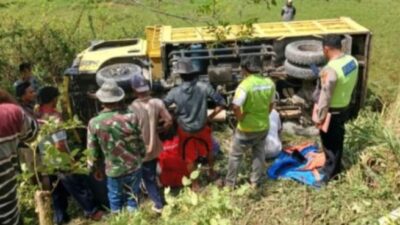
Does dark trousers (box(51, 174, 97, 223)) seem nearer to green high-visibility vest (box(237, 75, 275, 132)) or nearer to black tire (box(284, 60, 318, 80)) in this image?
green high-visibility vest (box(237, 75, 275, 132))

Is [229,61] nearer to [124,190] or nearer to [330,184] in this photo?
[330,184]

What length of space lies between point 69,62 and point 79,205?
4997mm

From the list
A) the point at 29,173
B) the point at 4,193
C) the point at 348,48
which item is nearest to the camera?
the point at 29,173

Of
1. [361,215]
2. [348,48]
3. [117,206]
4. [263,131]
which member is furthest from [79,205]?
[348,48]

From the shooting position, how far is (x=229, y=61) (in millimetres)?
8664

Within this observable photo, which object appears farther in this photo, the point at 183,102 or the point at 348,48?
the point at 348,48

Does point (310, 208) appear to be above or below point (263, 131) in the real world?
below

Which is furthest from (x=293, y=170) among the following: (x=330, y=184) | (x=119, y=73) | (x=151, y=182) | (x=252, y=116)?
(x=119, y=73)

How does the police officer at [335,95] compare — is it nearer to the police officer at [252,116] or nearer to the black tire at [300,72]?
the police officer at [252,116]

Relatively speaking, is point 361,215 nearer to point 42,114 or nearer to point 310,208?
point 310,208

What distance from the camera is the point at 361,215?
16.4 ft

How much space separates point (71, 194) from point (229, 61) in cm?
362

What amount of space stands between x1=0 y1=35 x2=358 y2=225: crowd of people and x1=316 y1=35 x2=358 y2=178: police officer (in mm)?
10

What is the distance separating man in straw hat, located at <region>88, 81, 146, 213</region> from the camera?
17.4ft
